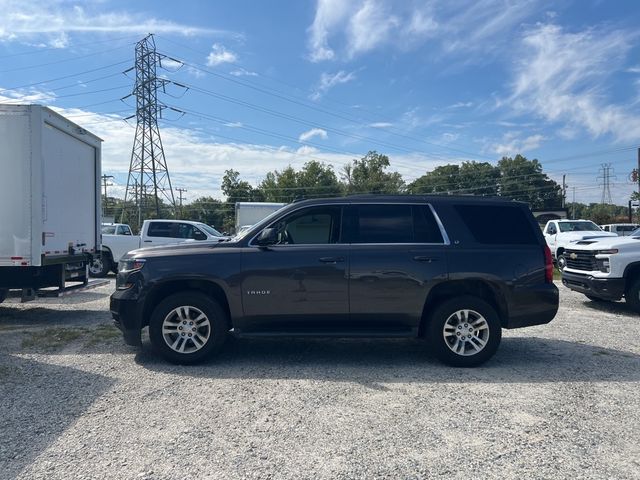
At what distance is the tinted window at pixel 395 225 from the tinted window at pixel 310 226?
27cm

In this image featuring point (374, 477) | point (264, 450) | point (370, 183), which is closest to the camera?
point (374, 477)

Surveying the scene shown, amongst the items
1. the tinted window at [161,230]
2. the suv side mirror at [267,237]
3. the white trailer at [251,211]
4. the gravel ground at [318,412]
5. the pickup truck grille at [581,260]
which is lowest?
the gravel ground at [318,412]

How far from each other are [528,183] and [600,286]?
8747 cm

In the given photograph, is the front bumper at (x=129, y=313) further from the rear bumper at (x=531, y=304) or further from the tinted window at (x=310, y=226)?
the rear bumper at (x=531, y=304)

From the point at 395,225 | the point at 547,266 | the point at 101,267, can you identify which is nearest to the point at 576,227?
the point at 547,266

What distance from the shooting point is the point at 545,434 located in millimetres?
4074

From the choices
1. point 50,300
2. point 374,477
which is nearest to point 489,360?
point 374,477

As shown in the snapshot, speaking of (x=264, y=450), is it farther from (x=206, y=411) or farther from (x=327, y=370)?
(x=327, y=370)

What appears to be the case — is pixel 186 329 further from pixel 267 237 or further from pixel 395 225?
pixel 395 225

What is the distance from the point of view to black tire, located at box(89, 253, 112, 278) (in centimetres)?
1593

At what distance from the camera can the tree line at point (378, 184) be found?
8369cm

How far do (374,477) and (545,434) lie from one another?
161cm

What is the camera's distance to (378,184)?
82.1 m

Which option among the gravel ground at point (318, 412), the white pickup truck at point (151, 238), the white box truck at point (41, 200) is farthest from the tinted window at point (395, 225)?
the white pickup truck at point (151, 238)
